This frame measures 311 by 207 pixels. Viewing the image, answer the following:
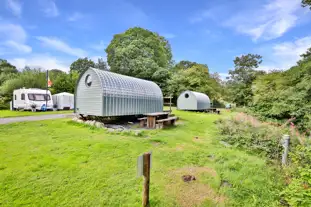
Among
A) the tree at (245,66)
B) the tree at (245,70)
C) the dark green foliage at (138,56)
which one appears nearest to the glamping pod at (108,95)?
the dark green foliage at (138,56)

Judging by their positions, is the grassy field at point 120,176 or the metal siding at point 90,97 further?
the metal siding at point 90,97

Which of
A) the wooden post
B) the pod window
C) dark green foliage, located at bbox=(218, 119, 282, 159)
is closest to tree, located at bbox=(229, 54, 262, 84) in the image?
dark green foliage, located at bbox=(218, 119, 282, 159)

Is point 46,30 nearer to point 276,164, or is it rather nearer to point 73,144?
point 73,144

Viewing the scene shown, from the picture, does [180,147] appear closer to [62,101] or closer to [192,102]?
[192,102]

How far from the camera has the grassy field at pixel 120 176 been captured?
8.77 feet

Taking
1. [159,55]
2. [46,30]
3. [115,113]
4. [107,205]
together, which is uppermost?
[159,55]

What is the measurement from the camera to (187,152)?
16.8ft

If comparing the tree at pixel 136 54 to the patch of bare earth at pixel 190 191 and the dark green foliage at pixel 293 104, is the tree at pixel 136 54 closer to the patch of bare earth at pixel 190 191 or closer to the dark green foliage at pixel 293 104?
the dark green foliage at pixel 293 104

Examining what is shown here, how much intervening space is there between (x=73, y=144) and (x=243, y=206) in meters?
4.92

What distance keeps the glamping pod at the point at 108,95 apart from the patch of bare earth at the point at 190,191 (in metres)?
6.01

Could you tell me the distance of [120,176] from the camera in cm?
338

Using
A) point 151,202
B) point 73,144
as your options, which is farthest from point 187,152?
point 73,144

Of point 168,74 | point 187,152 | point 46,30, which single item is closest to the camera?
point 187,152

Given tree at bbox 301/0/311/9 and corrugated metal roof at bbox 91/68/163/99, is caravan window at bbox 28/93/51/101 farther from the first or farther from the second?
tree at bbox 301/0/311/9
